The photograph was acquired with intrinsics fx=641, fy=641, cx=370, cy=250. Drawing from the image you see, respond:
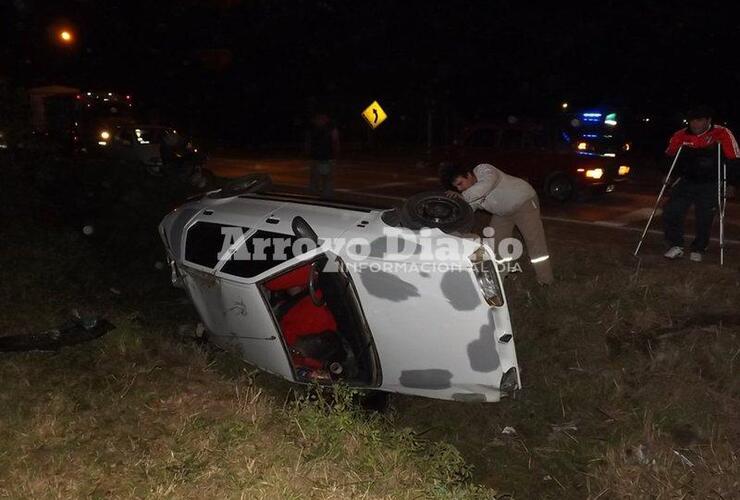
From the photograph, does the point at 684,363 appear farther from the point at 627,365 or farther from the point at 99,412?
the point at 99,412

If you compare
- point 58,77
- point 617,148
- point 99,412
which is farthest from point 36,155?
point 58,77

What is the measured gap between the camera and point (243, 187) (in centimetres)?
607

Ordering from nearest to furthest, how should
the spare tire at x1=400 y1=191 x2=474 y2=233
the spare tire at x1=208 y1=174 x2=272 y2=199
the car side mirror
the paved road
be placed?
the car side mirror < the spare tire at x1=400 y1=191 x2=474 y2=233 < the spare tire at x1=208 y1=174 x2=272 y2=199 < the paved road

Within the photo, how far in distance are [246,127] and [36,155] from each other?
2375 cm

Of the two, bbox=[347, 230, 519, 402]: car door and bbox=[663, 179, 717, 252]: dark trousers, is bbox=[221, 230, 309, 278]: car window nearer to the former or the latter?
bbox=[347, 230, 519, 402]: car door

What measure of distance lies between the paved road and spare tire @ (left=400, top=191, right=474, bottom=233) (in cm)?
571

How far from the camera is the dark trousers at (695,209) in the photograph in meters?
7.18

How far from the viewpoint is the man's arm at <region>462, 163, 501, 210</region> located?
5836 millimetres

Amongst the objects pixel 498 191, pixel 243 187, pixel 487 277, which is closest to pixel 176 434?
pixel 487 277

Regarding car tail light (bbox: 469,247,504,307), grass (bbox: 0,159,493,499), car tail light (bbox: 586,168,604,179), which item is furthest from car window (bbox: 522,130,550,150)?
car tail light (bbox: 469,247,504,307)

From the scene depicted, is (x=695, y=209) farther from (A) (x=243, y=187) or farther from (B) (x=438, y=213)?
(A) (x=243, y=187)

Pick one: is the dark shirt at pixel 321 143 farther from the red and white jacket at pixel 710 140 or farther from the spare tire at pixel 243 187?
the red and white jacket at pixel 710 140

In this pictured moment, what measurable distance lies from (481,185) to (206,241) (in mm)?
2494

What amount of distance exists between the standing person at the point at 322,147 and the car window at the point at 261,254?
19.4 feet
